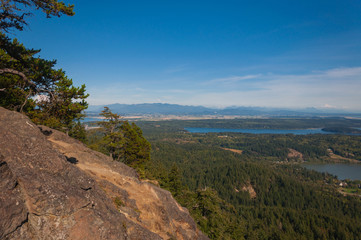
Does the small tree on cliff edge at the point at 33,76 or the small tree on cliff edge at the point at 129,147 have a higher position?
the small tree on cliff edge at the point at 33,76

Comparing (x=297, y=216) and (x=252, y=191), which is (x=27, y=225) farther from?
(x=252, y=191)

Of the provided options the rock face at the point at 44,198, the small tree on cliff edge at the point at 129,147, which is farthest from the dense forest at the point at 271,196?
the rock face at the point at 44,198

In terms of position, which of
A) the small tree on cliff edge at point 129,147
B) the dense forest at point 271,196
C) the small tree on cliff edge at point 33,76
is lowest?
the dense forest at point 271,196

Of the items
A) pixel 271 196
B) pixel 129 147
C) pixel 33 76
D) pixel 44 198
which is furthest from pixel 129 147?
pixel 271 196

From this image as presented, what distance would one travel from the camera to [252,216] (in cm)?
8525

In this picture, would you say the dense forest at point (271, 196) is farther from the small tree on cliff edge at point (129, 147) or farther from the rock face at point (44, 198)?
the rock face at point (44, 198)

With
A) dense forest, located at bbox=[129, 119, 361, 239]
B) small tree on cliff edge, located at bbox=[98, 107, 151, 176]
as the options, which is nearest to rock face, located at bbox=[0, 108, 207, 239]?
small tree on cliff edge, located at bbox=[98, 107, 151, 176]

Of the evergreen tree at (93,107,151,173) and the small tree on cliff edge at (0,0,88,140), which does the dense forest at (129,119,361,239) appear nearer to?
the evergreen tree at (93,107,151,173)

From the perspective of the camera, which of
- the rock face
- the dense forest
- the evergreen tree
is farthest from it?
the dense forest

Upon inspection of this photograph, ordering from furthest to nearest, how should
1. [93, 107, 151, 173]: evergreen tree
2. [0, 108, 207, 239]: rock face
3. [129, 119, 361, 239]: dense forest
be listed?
[129, 119, 361, 239]: dense forest → [93, 107, 151, 173]: evergreen tree → [0, 108, 207, 239]: rock face

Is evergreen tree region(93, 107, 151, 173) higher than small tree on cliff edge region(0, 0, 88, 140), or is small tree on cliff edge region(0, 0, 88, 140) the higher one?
small tree on cliff edge region(0, 0, 88, 140)

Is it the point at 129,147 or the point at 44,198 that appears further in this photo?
the point at 129,147

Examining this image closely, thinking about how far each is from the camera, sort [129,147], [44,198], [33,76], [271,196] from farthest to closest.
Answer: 1. [271,196]
2. [129,147]
3. [33,76]
4. [44,198]

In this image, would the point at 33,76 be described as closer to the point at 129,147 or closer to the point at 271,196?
the point at 129,147
